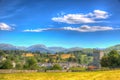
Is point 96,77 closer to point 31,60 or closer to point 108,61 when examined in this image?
point 108,61

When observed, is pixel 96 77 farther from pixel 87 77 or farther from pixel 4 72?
pixel 4 72

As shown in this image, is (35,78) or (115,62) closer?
(35,78)

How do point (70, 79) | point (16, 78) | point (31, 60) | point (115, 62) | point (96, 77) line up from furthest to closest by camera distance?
point (31, 60)
point (115, 62)
point (96, 77)
point (70, 79)
point (16, 78)

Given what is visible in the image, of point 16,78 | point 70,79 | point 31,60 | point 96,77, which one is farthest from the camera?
point 31,60

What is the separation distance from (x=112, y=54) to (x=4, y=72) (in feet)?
128

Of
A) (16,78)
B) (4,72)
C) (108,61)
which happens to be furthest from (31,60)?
(16,78)

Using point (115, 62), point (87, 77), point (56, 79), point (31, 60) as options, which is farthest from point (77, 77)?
point (31, 60)

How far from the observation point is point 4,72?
2864cm

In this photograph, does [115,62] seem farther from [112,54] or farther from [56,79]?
[56,79]

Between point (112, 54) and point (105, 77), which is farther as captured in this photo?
point (112, 54)

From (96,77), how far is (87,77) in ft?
3.42

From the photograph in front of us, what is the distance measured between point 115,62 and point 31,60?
23.5 meters

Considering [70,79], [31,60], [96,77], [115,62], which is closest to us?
[70,79]

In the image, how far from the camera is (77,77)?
2781 cm
